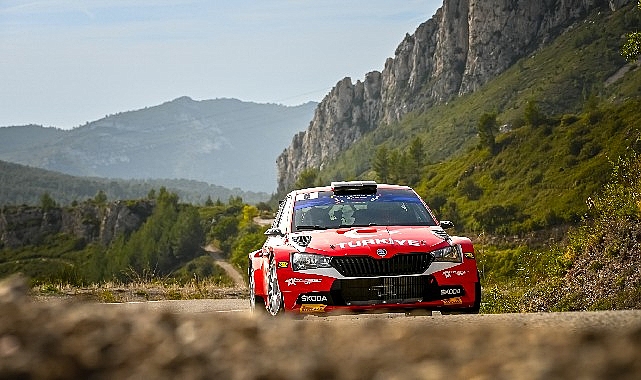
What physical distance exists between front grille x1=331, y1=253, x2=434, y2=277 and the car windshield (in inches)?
49.5

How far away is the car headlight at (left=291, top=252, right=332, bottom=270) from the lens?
974cm

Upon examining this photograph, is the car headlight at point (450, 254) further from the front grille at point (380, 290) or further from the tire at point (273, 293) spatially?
the tire at point (273, 293)

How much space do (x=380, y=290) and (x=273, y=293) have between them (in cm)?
134

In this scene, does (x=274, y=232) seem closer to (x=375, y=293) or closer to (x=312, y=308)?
(x=312, y=308)

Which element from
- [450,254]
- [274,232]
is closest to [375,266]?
[450,254]

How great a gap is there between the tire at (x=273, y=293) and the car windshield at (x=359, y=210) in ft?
2.24

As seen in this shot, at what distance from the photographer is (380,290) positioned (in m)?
9.53

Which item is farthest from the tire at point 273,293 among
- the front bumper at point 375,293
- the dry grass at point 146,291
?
the dry grass at point 146,291

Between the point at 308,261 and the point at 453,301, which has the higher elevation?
the point at 308,261

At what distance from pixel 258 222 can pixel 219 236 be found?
8.21 metres

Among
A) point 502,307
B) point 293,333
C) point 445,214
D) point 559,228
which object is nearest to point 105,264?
point 445,214

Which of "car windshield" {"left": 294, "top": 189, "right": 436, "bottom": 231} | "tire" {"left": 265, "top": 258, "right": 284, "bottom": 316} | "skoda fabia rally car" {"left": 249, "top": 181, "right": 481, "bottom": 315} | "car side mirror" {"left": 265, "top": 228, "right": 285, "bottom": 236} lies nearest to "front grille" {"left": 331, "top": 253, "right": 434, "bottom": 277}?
"skoda fabia rally car" {"left": 249, "top": 181, "right": 481, "bottom": 315}

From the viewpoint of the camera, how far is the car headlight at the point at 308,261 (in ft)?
32.0

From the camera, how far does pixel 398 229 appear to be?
10.5m
